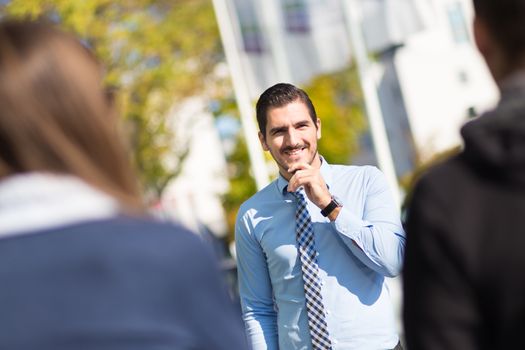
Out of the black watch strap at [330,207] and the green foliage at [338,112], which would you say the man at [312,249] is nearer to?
the black watch strap at [330,207]

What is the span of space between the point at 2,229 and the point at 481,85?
212 ft

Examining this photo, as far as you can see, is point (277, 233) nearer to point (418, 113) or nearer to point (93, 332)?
point (93, 332)

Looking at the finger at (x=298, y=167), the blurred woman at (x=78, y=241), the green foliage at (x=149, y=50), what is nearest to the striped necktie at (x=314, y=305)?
the finger at (x=298, y=167)

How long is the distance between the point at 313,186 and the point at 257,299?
0.64m

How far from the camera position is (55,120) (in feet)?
6.30

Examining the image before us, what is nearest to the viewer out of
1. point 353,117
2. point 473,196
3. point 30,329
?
point 30,329

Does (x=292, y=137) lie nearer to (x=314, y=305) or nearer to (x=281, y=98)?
(x=281, y=98)

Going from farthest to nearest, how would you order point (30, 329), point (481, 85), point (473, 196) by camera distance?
point (481, 85), point (473, 196), point (30, 329)

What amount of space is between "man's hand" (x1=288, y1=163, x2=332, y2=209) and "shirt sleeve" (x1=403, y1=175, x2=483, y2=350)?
235 cm

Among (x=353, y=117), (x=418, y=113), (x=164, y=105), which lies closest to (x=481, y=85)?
(x=418, y=113)

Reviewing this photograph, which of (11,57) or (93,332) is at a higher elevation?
(11,57)

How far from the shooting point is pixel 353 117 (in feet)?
162

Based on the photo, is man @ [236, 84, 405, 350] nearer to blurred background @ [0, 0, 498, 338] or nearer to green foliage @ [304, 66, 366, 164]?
blurred background @ [0, 0, 498, 338]

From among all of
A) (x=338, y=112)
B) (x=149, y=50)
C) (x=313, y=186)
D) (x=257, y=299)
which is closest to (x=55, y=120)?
(x=313, y=186)
